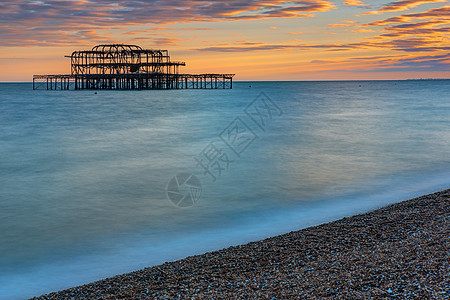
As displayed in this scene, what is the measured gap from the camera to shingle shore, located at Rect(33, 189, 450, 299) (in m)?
4.66

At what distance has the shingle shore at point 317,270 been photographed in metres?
4.66

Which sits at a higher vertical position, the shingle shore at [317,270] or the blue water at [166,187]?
the shingle shore at [317,270]

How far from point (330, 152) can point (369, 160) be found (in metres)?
2.33

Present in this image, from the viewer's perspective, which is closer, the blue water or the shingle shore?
the shingle shore

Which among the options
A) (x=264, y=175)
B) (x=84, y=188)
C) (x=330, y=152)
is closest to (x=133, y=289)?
(x=84, y=188)

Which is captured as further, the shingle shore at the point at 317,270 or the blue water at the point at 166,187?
the blue water at the point at 166,187

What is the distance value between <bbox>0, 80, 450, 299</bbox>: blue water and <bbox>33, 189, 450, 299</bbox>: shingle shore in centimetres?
118

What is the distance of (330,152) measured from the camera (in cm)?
1888

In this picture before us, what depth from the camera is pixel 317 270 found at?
17.7 ft

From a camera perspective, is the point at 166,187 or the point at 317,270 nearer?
the point at 317,270

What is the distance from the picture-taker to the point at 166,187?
1270 centimetres

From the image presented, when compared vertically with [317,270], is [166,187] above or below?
below

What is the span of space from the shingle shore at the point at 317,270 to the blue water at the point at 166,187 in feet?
3.88

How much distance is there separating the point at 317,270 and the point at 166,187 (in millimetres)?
7808
